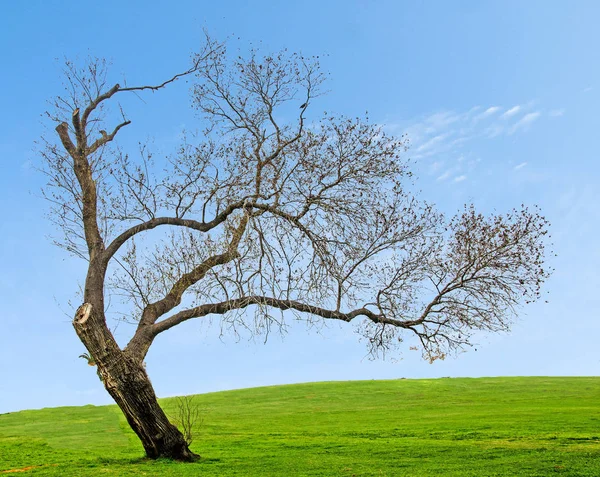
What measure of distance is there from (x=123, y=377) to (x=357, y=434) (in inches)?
403

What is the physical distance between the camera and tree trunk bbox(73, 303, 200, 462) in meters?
14.1

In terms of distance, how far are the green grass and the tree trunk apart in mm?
885

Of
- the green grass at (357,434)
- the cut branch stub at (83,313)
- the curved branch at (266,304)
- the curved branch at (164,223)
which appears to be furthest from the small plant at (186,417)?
the curved branch at (164,223)

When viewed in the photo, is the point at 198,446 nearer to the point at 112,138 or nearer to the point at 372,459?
the point at 372,459

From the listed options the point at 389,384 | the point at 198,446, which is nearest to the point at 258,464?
the point at 198,446

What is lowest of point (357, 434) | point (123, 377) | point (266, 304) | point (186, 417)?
point (357, 434)

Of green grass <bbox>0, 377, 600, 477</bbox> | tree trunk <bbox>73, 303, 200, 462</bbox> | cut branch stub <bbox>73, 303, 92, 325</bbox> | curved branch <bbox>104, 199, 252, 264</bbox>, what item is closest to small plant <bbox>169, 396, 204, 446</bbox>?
tree trunk <bbox>73, 303, 200, 462</bbox>

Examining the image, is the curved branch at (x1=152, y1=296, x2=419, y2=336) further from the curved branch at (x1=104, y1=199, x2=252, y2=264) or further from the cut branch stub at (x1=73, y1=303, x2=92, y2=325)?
the curved branch at (x1=104, y1=199, x2=252, y2=264)

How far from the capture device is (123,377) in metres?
14.1

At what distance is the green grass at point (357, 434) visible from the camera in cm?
1415

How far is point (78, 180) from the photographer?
15.9 metres

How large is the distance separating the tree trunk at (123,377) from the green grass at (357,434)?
0.89 meters

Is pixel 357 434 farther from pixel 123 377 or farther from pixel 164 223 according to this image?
pixel 164 223

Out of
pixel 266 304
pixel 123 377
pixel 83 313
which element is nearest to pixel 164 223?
pixel 83 313
